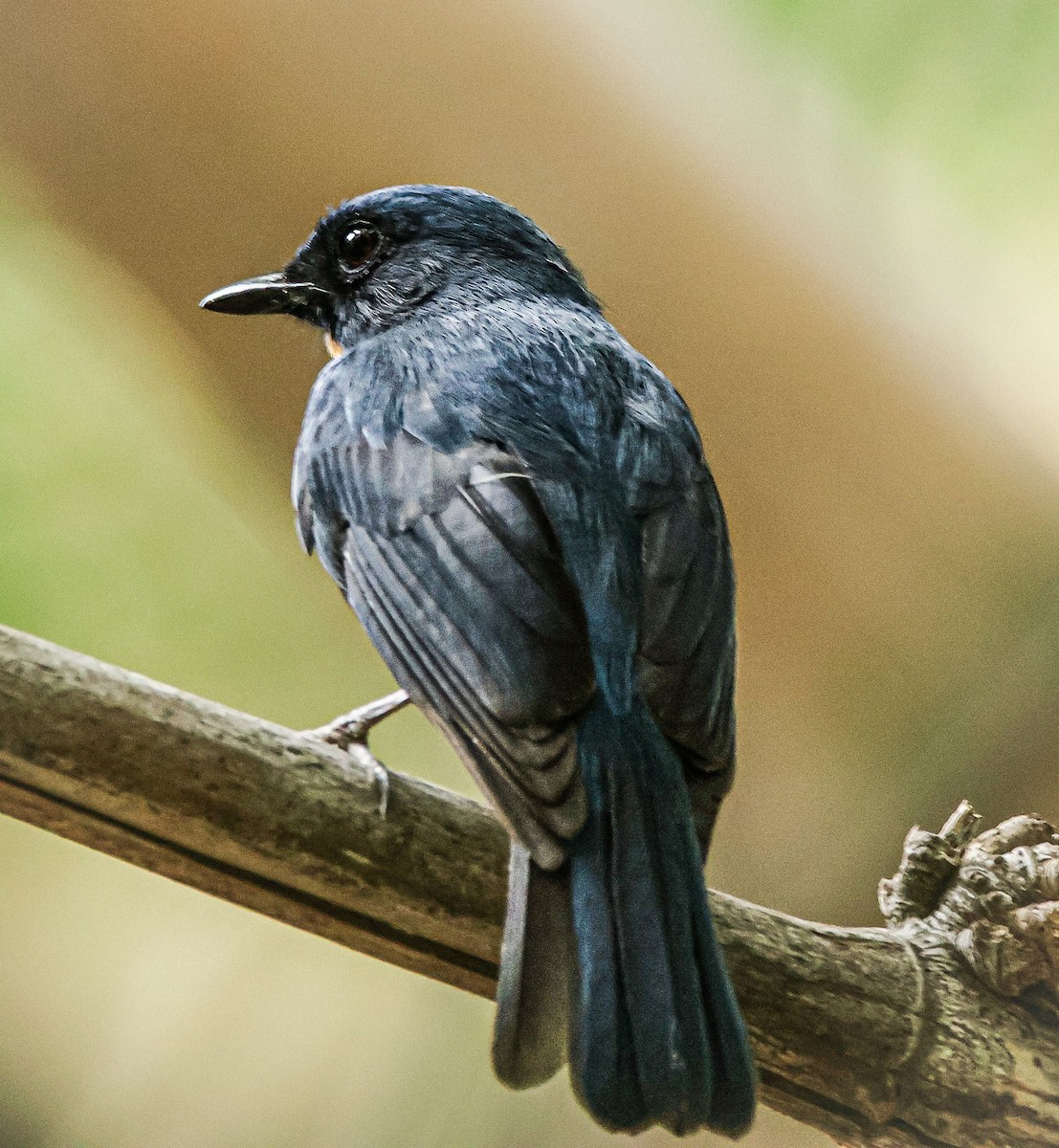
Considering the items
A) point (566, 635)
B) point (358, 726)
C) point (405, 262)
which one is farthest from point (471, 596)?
point (405, 262)

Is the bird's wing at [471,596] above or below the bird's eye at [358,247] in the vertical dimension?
below

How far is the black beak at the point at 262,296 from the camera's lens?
2035 millimetres

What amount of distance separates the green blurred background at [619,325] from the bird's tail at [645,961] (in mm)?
935

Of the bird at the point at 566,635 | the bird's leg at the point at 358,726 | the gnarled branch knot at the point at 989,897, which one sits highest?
the bird at the point at 566,635

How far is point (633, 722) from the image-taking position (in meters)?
1.29

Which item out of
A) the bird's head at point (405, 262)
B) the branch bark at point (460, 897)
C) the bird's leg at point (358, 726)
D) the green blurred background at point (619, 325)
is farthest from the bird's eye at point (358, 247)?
the branch bark at point (460, 897)

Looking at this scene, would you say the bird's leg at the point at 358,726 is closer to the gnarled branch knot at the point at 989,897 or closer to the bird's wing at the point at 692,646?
the bird's wing at the point at 692,646

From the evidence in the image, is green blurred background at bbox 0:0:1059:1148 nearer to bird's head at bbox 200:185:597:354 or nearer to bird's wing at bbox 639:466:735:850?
bird's head at bbox 200:185:597:354

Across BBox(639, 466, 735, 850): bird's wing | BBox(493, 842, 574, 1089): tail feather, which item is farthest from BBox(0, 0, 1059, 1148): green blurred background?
BBox(493, 842, 574, 1089): tail feather

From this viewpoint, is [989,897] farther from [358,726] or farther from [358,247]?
[358,247]

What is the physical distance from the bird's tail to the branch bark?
22 cm

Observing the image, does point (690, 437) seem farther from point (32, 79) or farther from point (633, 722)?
point (32, 79)

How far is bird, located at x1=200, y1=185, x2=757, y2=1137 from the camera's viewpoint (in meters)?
1.14

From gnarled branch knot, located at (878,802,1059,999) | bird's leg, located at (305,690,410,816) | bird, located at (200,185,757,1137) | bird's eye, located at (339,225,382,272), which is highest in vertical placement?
bird's eye, located at (339,225,382,272)
